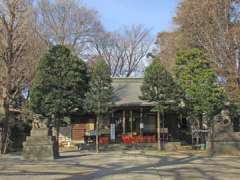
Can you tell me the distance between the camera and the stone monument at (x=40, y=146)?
20125 mm

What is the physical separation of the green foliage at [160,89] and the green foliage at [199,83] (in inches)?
44.8

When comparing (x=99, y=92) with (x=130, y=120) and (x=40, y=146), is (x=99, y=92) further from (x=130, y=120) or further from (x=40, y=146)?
(x=40, y=146)

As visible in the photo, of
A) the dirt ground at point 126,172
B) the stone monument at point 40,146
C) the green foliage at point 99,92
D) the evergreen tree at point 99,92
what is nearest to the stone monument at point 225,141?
the dirt ground at point 126,172

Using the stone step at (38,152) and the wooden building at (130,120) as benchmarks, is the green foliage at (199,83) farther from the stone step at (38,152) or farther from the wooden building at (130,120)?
the stone step at (38,152)

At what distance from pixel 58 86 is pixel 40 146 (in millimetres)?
5937

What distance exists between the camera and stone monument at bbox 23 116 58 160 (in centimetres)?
2012

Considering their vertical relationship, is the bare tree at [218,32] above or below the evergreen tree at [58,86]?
above

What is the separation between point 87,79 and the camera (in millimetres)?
26922

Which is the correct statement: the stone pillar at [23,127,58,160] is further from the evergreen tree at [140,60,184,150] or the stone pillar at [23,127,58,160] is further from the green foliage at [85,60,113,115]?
the evergreen tree at [140,60,184,150]

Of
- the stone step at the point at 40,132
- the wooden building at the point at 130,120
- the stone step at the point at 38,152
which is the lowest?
the stone step at the point at 38,152

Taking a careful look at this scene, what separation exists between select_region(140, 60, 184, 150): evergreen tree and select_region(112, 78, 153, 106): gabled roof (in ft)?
6.86

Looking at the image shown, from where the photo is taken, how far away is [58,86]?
2550 centimetres

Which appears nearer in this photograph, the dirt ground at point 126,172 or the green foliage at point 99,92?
the dirt ground at point 126,172

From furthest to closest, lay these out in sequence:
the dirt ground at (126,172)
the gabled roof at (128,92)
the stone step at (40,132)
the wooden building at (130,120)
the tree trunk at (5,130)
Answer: the wooden building at (130,120) → the gabled roof at (128,92) → the tree trunk at (5,130) → the stone step at (40,132) → the dirt ground at (126,172)
